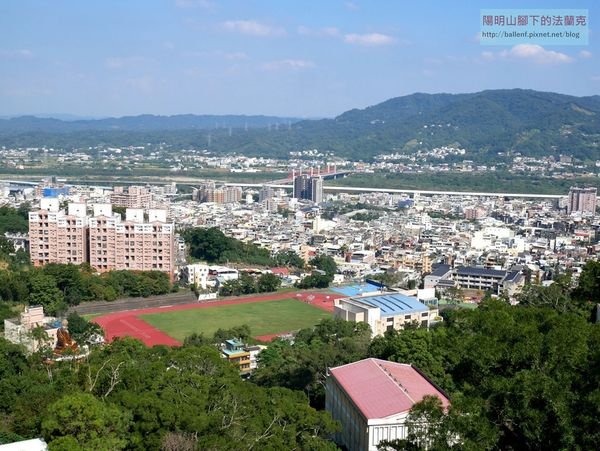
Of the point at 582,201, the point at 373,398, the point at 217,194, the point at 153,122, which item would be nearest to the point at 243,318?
the point at 373,398

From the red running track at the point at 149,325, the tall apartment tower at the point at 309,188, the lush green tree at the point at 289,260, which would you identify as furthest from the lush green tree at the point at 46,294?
the tall apartment tower at the point at 309,188

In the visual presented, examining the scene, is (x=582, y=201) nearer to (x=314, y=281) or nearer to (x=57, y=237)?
(x=314, y=281)

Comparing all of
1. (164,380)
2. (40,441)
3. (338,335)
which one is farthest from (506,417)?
(338,335)

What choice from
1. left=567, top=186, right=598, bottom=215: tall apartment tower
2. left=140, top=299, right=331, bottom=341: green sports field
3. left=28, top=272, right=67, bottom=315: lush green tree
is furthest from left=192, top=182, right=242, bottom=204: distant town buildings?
left=28, top=272, right=67, bottom=315: lush green tree

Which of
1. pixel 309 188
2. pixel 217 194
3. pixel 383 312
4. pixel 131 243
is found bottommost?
pixel 383 312

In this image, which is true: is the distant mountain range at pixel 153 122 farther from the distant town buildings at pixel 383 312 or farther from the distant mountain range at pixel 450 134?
the distant town buildings at pixel 383 312

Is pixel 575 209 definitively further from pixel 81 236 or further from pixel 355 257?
pixel 81 236
